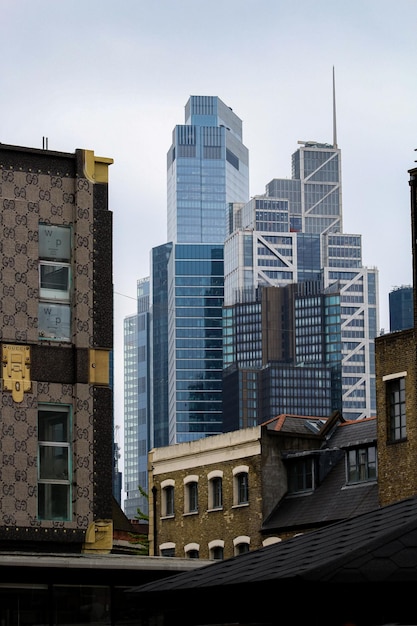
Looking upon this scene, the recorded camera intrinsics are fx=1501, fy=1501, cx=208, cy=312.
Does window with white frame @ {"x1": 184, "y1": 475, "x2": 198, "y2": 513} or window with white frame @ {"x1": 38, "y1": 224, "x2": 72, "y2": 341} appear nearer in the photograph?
window with white frame @ {"x1": 38, "y1": 224, "x2": 72, "y2": 341}

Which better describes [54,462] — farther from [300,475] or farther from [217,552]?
[217,552]

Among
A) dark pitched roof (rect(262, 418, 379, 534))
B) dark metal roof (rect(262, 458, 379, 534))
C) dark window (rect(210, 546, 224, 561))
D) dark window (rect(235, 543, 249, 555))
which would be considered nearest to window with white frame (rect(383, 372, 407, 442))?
dark pitched roof (rect(262, 418, 379, 534))

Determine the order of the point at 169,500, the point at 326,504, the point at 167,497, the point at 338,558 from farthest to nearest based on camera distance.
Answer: the point at 167,497
the point at 169,500
the point at 326,504
the point at 338,558

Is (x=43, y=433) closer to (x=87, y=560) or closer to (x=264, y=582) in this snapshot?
(x=87, y=560)

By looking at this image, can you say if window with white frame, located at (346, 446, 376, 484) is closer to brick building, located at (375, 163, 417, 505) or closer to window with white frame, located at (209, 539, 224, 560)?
brick building, located at (375, 163, 417, 505)

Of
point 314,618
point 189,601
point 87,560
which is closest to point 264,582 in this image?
point 314,618

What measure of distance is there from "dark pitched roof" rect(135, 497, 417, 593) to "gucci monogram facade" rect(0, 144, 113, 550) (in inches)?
589

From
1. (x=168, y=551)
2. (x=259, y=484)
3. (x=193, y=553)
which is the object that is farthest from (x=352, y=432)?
(x=168, y=551)

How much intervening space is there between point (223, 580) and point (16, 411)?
56.6 feet

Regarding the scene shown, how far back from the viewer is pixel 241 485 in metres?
64.7

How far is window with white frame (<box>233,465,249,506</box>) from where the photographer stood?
64250mm

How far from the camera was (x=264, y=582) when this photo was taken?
16.8 metres

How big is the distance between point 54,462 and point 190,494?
107 feet

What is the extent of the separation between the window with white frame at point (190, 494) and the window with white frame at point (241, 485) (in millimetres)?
2754
